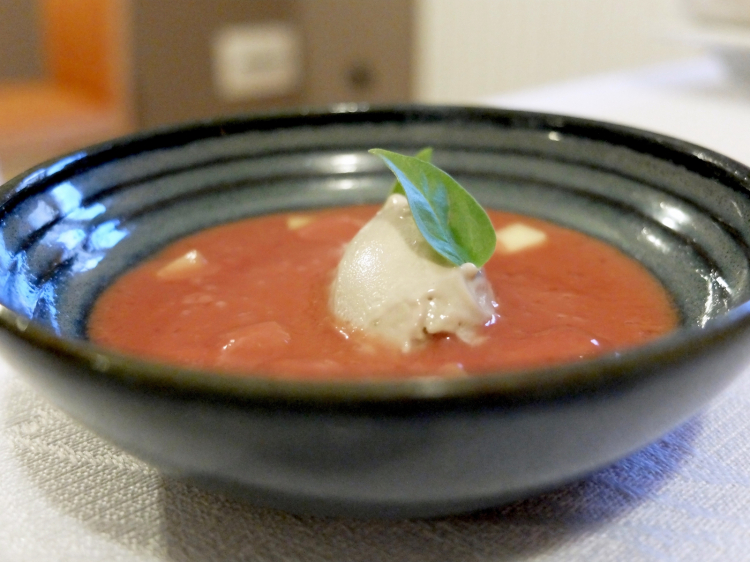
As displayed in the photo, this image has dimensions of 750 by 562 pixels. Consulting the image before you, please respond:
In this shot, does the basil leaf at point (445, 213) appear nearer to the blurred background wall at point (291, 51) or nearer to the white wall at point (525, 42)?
the white wall at point (525, 42)

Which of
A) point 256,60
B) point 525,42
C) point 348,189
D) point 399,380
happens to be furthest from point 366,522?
point 256,60

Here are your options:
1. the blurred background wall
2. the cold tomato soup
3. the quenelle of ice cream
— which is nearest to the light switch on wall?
the blurred background wall

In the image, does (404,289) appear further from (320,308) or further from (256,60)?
(256,60)

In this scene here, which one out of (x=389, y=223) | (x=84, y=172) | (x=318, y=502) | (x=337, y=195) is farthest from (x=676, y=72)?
(x=318, y=502)

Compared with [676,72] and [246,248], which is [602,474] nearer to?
[246,248]

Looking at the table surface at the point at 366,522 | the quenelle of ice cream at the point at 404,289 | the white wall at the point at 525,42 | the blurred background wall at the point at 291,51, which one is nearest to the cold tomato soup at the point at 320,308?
the quenelle of ice cream at the point at 404,289
